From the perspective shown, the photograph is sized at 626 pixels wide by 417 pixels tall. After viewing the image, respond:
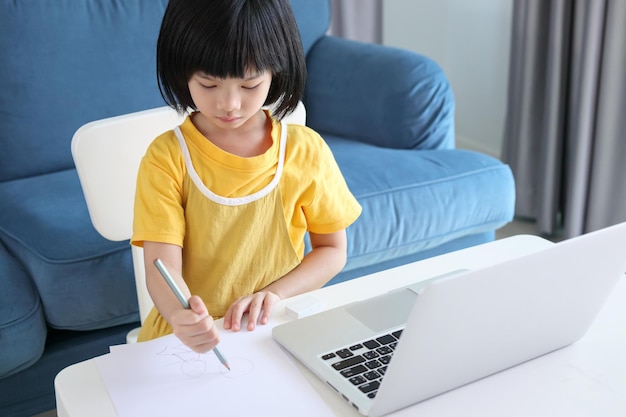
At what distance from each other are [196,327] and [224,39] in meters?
0.38

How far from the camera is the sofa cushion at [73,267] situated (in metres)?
1.73

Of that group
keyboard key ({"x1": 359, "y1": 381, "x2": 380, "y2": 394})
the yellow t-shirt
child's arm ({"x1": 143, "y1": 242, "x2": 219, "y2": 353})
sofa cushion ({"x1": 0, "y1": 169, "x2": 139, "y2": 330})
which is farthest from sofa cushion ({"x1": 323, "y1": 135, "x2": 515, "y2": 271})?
keyboard key ({"x1": 359, "y1": 381, "x2": 380, "y2": 394})

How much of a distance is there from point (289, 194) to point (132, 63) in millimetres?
1122

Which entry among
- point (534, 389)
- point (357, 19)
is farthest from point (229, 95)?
point (357, 19)

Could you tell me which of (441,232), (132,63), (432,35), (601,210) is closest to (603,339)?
(441,232)

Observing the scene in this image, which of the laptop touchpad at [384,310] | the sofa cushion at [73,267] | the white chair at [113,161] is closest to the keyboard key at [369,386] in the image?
the laptop touchpad at [384,310]

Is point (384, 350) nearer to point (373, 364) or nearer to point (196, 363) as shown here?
point (373, 364)

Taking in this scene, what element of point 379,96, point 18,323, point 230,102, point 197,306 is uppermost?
point 230,102

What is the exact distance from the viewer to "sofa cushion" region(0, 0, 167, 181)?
2119mm

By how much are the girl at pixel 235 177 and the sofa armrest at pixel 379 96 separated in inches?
39.6

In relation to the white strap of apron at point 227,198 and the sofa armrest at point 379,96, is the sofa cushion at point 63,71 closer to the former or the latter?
the sofa armrest at point 379,96

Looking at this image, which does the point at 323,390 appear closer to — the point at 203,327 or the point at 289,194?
the point at 203,327

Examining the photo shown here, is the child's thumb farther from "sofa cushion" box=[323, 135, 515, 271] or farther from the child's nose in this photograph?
"sofa cushion" box=[323, 135, 515, 271]

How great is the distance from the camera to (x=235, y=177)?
4.07 ft
